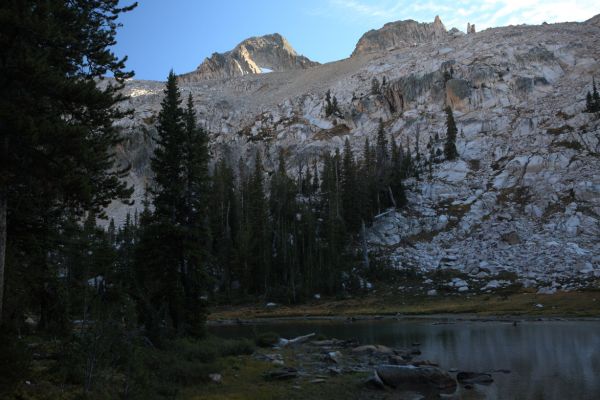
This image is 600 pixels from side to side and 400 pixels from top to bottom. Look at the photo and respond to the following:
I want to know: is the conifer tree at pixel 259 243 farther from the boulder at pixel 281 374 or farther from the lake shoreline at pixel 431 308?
the boulder at pixel 281 374

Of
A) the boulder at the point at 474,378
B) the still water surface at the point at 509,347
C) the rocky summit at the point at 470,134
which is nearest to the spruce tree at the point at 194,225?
the still water surface at the point at 509,347

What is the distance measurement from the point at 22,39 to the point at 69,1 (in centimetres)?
439

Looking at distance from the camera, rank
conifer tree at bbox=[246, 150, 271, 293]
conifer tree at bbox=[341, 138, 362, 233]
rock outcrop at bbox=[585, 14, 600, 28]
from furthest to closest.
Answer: rock outcrop at bbox=[585, 14, 600, 28] < conifer tree at bbox=[341, 138, 362, 233] < conifer tree at bbox=[246, 150, 271, 293]

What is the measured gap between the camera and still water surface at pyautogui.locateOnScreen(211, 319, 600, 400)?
795 inches

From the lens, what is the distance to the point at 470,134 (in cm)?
10244

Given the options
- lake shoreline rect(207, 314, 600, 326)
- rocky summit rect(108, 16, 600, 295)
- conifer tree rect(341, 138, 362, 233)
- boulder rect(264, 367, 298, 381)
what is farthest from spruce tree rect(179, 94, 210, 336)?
conifer tree rect(341, 138, 362, 233)

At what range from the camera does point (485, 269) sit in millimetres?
65938

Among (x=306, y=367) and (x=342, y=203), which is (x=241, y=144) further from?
(x=306, y=367)

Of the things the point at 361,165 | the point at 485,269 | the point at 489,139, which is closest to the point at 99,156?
the point at 485,269

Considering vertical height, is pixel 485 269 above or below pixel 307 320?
above

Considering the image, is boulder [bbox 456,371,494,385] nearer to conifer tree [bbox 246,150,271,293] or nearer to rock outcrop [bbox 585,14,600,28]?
conifer tree [bbox 246,150,271,293]

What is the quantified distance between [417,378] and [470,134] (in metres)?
90.0

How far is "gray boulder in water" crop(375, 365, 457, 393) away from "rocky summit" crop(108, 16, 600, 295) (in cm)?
4186

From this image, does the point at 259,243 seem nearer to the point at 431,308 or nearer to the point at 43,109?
the point at 431,308
